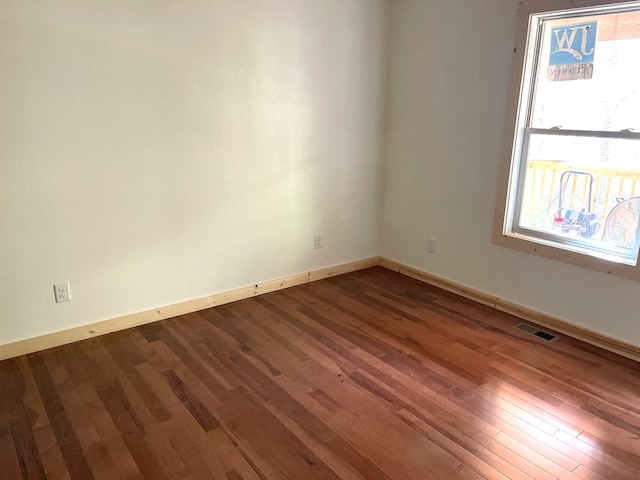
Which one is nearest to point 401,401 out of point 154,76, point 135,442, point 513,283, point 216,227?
point 135,442

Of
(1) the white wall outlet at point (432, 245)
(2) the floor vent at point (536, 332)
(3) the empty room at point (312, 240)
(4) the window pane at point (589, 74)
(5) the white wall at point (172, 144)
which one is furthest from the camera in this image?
(1) the white wall outlet at point (432, 245)

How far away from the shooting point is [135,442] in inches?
79.1

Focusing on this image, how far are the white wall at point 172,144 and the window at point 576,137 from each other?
127cm

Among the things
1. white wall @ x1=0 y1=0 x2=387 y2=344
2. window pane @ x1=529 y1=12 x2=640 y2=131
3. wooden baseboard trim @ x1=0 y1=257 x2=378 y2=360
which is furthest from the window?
wooden baseboard trim @ x1=0 y1=257 x2=378 y2=360

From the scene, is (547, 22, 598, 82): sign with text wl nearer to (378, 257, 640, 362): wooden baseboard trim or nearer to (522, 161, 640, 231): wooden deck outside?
(522, 161, 640, 231): wooden deck outside

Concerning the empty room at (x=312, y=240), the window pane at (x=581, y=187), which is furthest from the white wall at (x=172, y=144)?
the window pane at (x=581, y=187)

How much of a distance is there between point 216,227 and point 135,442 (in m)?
1.62

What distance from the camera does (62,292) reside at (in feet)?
9.11

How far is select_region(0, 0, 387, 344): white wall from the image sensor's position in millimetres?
2549

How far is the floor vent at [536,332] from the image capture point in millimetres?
3014

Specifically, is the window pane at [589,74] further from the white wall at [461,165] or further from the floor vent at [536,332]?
the floor vent at [536,332]

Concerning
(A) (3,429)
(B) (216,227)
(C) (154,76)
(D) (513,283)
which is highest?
(C) (154,76)

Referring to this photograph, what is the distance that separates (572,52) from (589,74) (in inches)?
7.0

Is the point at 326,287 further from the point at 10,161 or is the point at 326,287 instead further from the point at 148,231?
the point at 10,161
